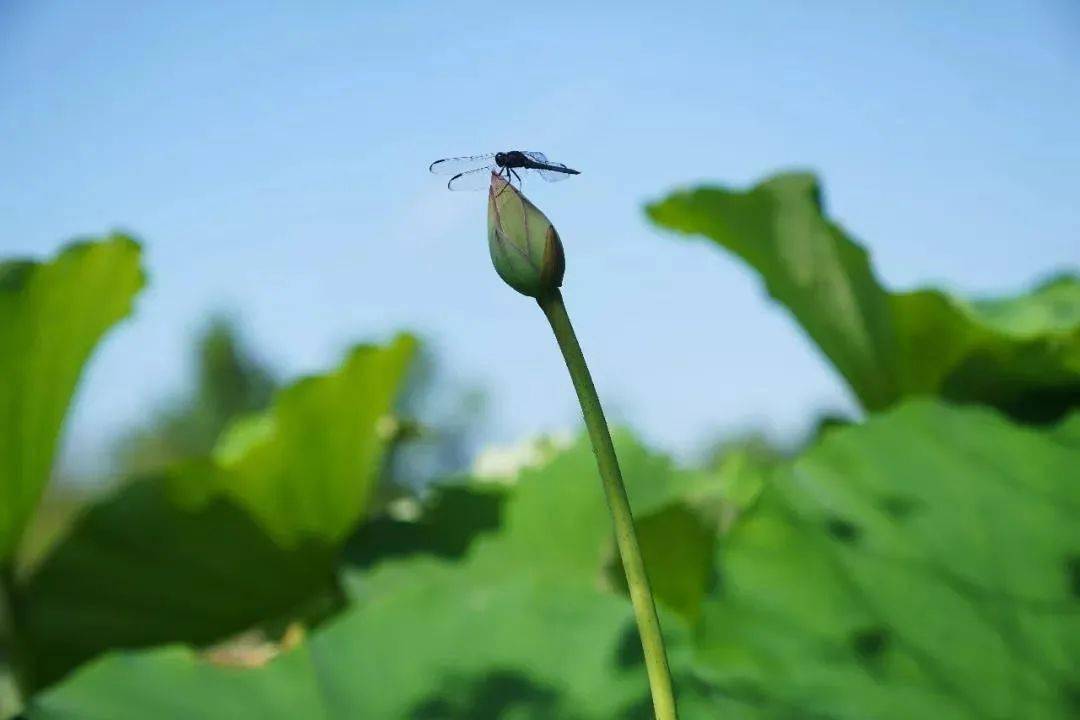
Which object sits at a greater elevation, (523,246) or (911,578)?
A: (523,246)

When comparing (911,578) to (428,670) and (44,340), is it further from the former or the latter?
(44,340)

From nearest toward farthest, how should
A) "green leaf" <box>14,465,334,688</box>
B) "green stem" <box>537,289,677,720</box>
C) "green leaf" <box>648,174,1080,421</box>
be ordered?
"green stem" <box>537,289,677,720</box> → "green leaf" <box>648,174,1080,421</box> → "green leaf" <box>14,465,334,688</box>

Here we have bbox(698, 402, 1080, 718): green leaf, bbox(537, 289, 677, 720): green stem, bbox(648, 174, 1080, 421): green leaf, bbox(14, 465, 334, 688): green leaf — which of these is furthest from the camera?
bbox(14, 465, 334, 688): green leaf

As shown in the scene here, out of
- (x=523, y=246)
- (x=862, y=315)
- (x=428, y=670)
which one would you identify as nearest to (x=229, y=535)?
(x=428, y=670)

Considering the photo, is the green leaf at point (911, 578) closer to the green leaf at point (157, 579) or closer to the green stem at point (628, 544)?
the green stem at point (628, 544)

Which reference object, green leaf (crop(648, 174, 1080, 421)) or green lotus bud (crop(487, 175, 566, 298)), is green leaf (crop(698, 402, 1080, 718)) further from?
green lotus bud (crop(487, 175, 566, 298))

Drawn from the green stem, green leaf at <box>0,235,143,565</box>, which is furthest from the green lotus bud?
green leaf at <box>0,235,143,565</box>

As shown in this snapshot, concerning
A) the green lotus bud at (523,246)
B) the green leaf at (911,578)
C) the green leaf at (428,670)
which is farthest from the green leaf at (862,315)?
the green lotus bud at (523,246)
